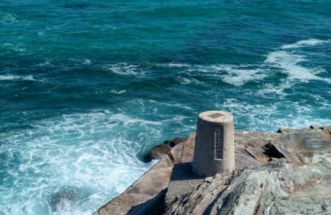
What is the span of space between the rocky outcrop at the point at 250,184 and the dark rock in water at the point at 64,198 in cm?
412

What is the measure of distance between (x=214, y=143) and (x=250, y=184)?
5.25m

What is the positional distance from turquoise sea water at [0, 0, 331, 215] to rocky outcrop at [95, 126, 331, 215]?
3412 millimetres

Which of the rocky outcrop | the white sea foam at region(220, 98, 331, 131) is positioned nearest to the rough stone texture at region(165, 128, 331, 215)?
the rocky outcrop

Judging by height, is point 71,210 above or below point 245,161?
below

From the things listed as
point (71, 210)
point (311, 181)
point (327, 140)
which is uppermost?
point (311, 181)

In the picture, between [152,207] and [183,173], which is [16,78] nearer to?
[183,173]

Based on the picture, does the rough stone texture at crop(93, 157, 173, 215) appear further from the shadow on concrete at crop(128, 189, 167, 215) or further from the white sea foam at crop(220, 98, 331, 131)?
the white sea foam at crop(220, 98, 331, 131)

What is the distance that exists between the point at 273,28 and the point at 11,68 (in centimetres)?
2993

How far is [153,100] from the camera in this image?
44.5 m

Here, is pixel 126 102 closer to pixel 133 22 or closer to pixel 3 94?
pixel 3 94

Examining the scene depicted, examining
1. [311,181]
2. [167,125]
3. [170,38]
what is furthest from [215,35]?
[311,181]

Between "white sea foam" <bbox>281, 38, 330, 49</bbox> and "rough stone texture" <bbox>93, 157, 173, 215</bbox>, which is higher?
"white sea foam" <bbox>281, 38, 330, 49</bbox>

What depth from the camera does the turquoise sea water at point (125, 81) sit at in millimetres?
34031

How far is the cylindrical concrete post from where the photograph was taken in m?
23.4
